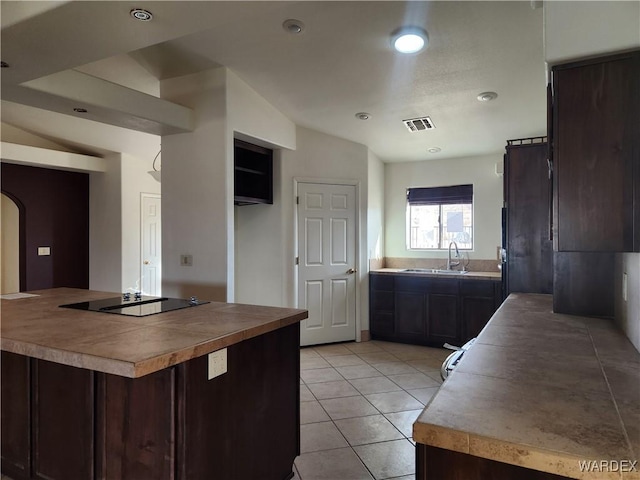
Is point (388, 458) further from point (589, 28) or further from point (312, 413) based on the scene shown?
point (589, 28)

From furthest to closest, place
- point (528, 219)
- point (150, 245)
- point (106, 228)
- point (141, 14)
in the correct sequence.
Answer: point (150, 245), point (106, 228), point (528, 219), point (141, 14)

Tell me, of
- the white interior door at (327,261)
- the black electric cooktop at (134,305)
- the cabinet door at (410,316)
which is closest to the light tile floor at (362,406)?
the cabinet door at (410,316)

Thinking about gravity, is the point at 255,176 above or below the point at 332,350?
above

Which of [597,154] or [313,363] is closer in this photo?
[597,154]

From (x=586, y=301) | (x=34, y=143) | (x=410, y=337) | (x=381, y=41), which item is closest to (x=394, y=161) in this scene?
(x=410, y=337)

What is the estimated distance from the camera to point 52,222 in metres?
5.88

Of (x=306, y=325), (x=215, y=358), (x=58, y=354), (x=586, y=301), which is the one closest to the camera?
(x=58, y=354)

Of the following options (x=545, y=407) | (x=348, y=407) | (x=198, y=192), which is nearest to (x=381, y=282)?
(x=348, y=407)

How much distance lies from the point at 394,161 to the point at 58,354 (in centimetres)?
463

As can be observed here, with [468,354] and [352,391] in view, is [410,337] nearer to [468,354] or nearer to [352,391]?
[352,391]

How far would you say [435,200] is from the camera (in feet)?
17.0

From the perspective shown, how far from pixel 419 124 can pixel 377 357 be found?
250 centimetres

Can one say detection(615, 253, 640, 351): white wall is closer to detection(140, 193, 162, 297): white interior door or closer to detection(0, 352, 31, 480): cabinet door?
detection(0, 352, 31, 480): cabinet door

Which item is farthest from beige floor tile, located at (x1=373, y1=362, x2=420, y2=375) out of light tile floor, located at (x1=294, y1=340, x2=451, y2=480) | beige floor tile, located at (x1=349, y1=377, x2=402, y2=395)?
beige floor tile, located at (x1=349, y1=377, x2=402, y2=395)
